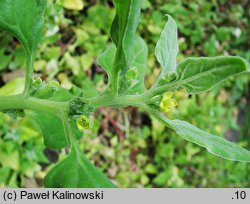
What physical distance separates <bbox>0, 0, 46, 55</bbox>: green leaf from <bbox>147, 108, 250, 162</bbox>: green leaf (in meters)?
0.25

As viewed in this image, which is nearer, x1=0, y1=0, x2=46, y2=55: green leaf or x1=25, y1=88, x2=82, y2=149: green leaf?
x1=0, y1=0, x2=46, y2=55: green leaf

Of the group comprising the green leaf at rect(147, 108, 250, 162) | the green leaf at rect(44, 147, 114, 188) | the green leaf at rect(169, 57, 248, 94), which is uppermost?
the green leaf at rect(169, 57, 248, 94)

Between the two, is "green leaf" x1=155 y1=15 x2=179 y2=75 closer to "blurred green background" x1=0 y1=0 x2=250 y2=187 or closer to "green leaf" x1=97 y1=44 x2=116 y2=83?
"green leaf" x1=97 y1=44 x2=116 y2=83

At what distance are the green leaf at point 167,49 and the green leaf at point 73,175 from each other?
0.23m

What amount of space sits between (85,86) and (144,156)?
1.95ft

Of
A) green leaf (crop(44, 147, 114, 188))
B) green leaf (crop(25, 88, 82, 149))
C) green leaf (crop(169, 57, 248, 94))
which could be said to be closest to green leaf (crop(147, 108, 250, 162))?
green leaf (crop(169, 57, 248, 94))

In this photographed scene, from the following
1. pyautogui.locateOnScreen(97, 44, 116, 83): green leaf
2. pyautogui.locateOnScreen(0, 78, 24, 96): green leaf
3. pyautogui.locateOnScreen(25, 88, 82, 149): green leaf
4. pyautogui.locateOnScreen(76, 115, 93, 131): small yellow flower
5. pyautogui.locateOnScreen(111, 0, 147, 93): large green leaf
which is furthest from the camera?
pyautogui.locateOnScreen(0, 78, 24, 96): green leaf

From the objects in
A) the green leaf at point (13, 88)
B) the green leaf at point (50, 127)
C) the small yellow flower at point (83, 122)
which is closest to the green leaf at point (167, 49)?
the small yellow flower at point (83, 122)

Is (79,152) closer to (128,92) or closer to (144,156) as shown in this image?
(128,92)

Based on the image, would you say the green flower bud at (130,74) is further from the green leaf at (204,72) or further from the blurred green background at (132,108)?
the blurred green background at (132,108)

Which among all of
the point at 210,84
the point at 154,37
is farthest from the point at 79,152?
the point at 154,37

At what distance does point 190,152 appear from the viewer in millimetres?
2334

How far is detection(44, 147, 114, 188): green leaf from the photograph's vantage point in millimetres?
848

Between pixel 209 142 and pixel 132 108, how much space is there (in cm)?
140
